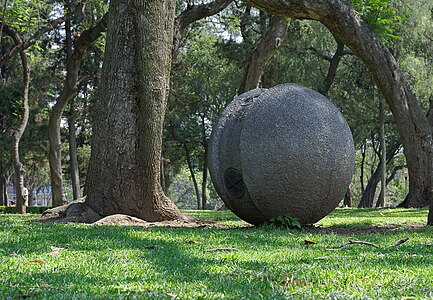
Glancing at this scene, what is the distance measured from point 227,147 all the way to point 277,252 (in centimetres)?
357

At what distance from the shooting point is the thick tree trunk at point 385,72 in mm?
12820

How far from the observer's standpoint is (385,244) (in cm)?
720

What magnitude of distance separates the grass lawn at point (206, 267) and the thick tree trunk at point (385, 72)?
6408 millimetres

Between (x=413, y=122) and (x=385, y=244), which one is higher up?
(x=413, y=122)

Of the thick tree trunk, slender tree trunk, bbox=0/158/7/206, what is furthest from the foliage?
slender tree trunk, bbox=0/158/7/206

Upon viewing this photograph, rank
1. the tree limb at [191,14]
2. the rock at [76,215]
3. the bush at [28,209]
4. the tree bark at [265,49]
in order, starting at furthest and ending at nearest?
the bush at [28,209] → the tree bark at [265,49] → the tree limb at [191,14] → the rock at [76,215]

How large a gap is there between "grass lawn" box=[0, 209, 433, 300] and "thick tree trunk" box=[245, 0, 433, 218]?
252 inches

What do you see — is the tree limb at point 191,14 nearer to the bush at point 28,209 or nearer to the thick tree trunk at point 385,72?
the thick tree trunk at point 385,72

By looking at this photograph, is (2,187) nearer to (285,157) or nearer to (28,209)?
(28,209)

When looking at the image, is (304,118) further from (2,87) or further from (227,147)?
(2,87)

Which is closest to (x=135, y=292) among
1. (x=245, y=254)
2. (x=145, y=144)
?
(x=245, y=254)

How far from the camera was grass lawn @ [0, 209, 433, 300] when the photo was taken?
3854mm

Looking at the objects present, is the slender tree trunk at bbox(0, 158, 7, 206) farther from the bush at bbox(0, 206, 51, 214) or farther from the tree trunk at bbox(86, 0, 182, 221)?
the tree trunk at bbox(86, 0, 182, 221)

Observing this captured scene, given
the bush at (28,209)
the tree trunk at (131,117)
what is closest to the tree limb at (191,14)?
the tree trunk at (131,117)
